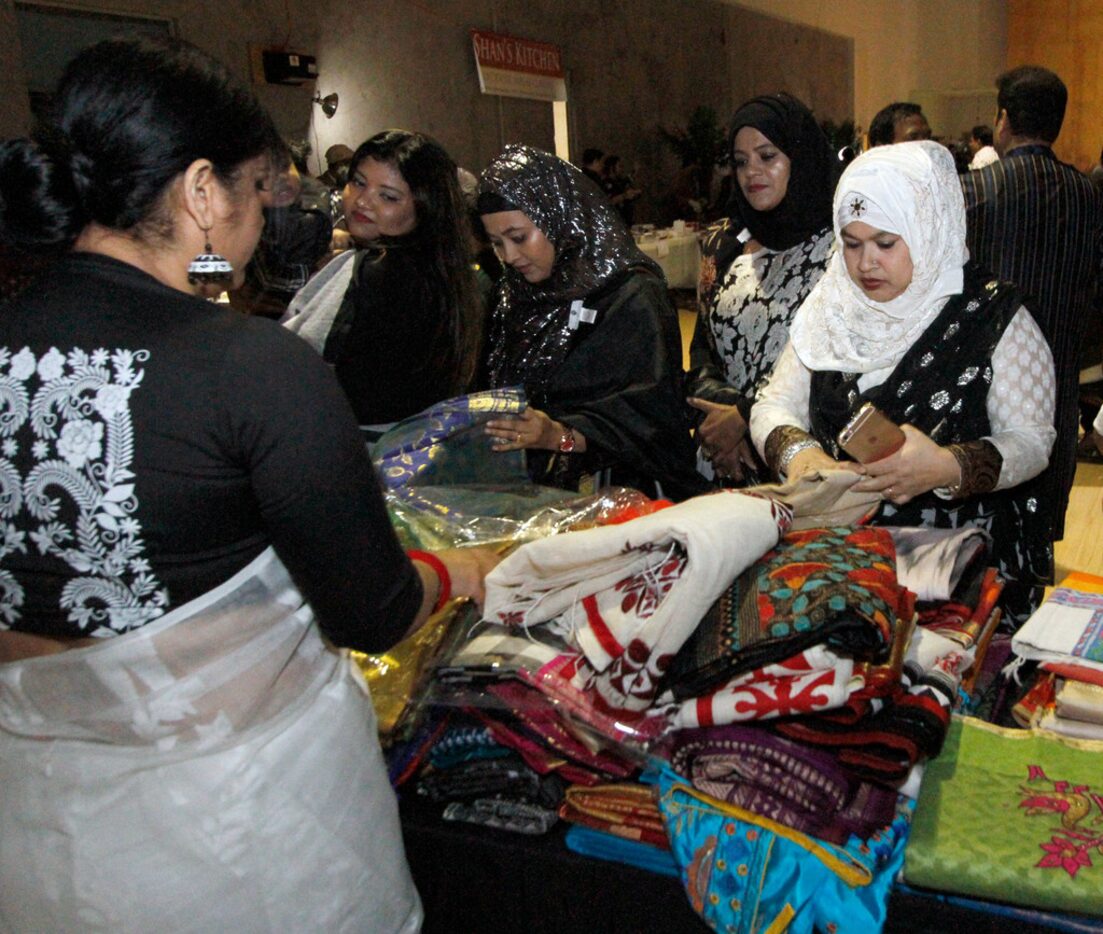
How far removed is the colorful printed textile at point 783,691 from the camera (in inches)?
39.1

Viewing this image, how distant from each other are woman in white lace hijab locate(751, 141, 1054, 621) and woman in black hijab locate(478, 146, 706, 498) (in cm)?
→ 38

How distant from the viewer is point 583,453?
2037 millimetres

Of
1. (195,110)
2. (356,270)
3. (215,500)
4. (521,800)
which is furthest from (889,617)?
(356,270)

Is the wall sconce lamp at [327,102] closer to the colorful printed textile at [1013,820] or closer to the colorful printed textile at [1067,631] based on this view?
the colorful printed textile at [1067,631]

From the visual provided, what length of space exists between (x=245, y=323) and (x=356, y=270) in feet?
3.99

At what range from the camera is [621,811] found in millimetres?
1120

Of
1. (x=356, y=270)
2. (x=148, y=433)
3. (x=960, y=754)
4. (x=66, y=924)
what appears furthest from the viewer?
(x=356, y=270)

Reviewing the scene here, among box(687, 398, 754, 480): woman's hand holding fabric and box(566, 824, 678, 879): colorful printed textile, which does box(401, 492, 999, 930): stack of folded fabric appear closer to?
box(566, 824, 678, 879): colorful printed textile

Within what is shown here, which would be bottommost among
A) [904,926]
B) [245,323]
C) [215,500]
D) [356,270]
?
[904,926]

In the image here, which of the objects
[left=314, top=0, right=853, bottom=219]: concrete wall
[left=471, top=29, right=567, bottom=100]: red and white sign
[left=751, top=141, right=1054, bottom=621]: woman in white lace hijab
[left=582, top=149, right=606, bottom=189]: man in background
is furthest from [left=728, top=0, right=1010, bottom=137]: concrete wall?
[left=751, top=141, right=1054, bottom=621]: woman in white lace hijab

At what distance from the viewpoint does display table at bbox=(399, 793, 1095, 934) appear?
3.73 ft

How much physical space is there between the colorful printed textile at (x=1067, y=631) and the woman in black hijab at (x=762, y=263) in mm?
843

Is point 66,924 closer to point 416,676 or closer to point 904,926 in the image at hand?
point 416,676

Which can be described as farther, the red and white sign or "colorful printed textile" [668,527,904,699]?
the red and white sign
